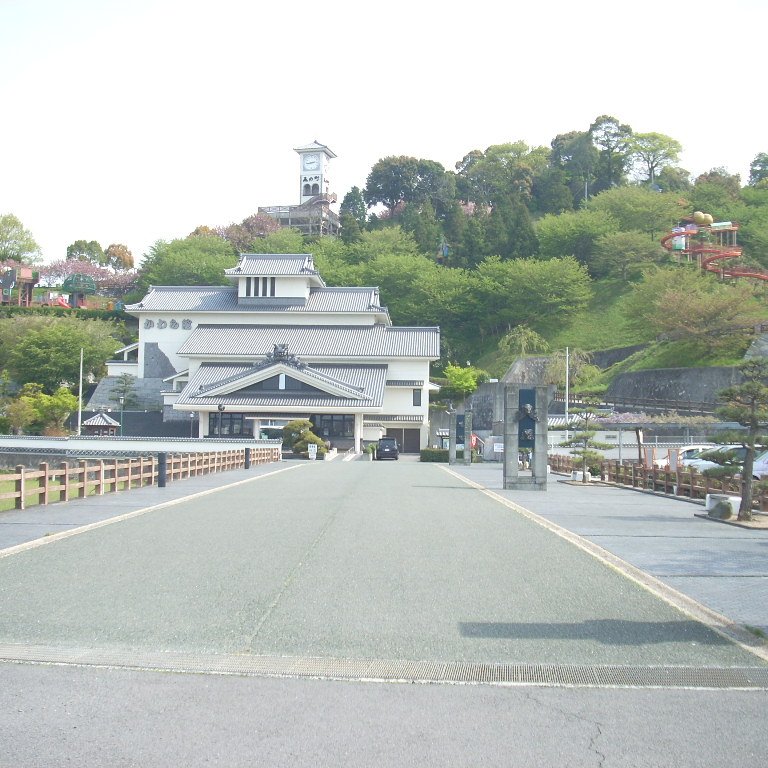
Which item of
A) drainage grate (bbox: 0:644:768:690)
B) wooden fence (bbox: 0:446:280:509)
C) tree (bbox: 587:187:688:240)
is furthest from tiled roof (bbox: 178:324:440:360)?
drainage grate (bbox: 0:644:768:690)

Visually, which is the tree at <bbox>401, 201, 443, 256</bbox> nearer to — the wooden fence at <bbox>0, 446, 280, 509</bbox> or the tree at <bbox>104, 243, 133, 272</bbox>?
the tree at <bbox>104, 243, 133, 272</bbox>

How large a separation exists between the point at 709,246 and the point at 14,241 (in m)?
86.8

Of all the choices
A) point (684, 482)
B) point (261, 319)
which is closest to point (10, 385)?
point (261, 319)

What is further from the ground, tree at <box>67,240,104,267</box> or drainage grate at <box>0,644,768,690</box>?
tree at <box>67,240,104,267</box>

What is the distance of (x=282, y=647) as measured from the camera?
7.33 meters

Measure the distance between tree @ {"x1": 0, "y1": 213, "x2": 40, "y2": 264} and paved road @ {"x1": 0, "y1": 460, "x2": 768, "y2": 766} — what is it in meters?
113

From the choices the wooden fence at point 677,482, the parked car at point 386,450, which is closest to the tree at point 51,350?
the parked car at point 386,450

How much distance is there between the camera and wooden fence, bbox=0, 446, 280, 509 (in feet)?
58.6

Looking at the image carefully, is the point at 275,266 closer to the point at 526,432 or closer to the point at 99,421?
the point at 99,421

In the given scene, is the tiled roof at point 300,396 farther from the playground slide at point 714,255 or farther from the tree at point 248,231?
the tree at point 248,231

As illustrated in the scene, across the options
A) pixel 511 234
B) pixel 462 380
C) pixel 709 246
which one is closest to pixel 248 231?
pixel 511 234

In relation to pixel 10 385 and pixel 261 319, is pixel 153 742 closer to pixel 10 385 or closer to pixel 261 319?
pixel 261 319

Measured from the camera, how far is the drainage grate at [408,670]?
6.61 meters

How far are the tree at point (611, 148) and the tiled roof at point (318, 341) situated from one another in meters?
48.8
